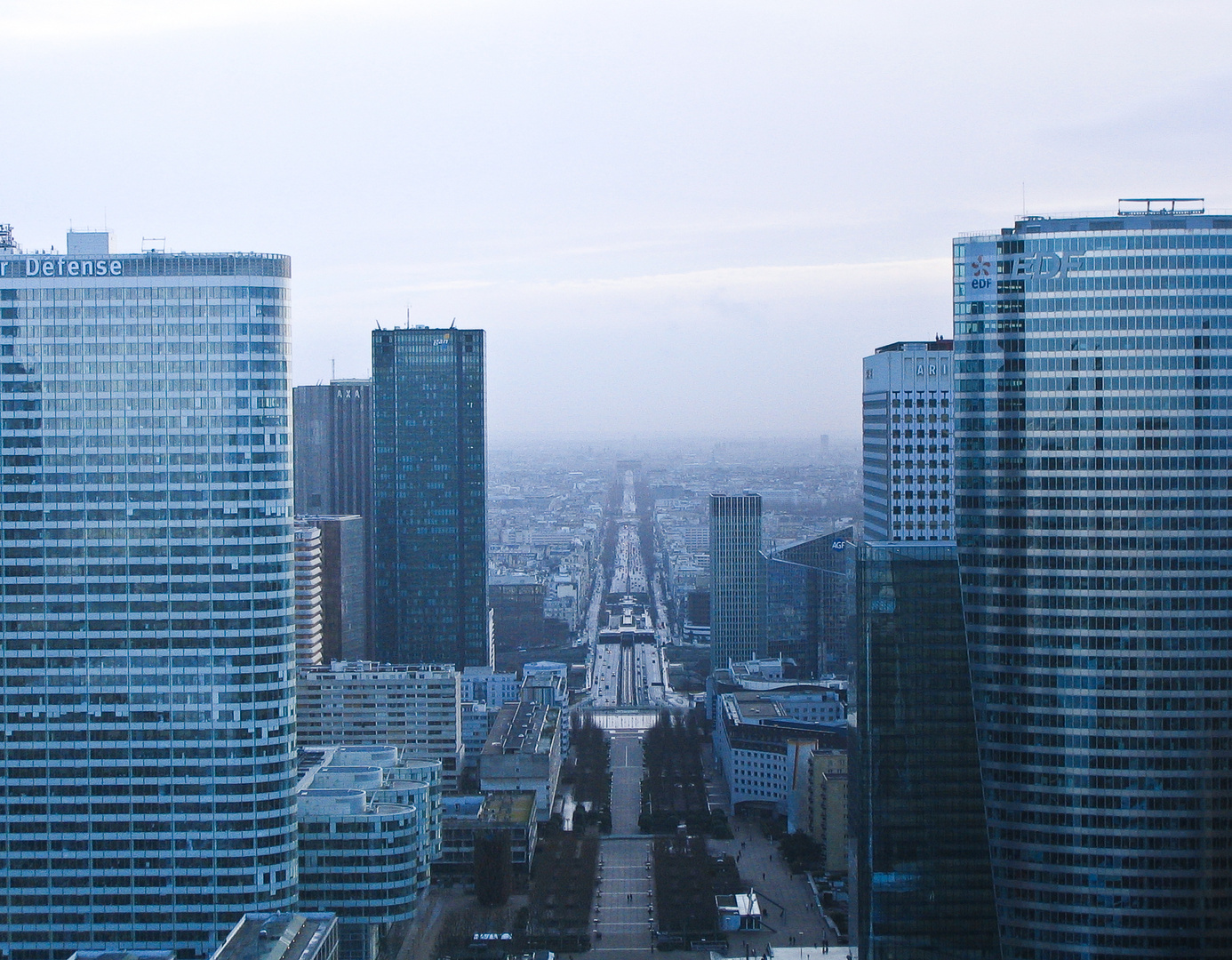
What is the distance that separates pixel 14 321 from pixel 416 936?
18.9 metres

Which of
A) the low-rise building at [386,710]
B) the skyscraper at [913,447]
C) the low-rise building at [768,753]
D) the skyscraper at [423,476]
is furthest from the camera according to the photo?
the skyscraper at [423,476]

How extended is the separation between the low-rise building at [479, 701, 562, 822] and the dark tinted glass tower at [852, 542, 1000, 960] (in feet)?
69.5

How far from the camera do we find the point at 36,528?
30.2m

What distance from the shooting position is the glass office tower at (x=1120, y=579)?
29625 mm

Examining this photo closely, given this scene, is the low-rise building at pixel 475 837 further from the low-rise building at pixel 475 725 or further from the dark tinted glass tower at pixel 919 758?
the dark tinted glass tower at pixel 919 758

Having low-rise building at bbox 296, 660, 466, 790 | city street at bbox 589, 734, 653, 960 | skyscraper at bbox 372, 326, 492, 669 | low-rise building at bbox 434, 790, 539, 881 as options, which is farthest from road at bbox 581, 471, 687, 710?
low-rise building at bbox 434, 790, 539, 881

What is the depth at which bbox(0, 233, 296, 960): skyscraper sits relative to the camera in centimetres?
2989

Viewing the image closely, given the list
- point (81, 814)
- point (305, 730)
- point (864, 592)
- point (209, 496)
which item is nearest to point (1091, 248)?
point (864, 592)

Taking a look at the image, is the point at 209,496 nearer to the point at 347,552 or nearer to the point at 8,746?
the point at 8,746

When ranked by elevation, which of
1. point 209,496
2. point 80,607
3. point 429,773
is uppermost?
point 209,496

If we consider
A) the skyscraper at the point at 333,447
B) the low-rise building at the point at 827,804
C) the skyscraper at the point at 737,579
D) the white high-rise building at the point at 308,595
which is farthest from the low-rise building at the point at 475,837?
the skyscraper at the point at 333,447

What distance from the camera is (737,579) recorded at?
73.1 meters

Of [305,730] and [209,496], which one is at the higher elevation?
[209,496]

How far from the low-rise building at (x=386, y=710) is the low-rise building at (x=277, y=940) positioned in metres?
22.6
